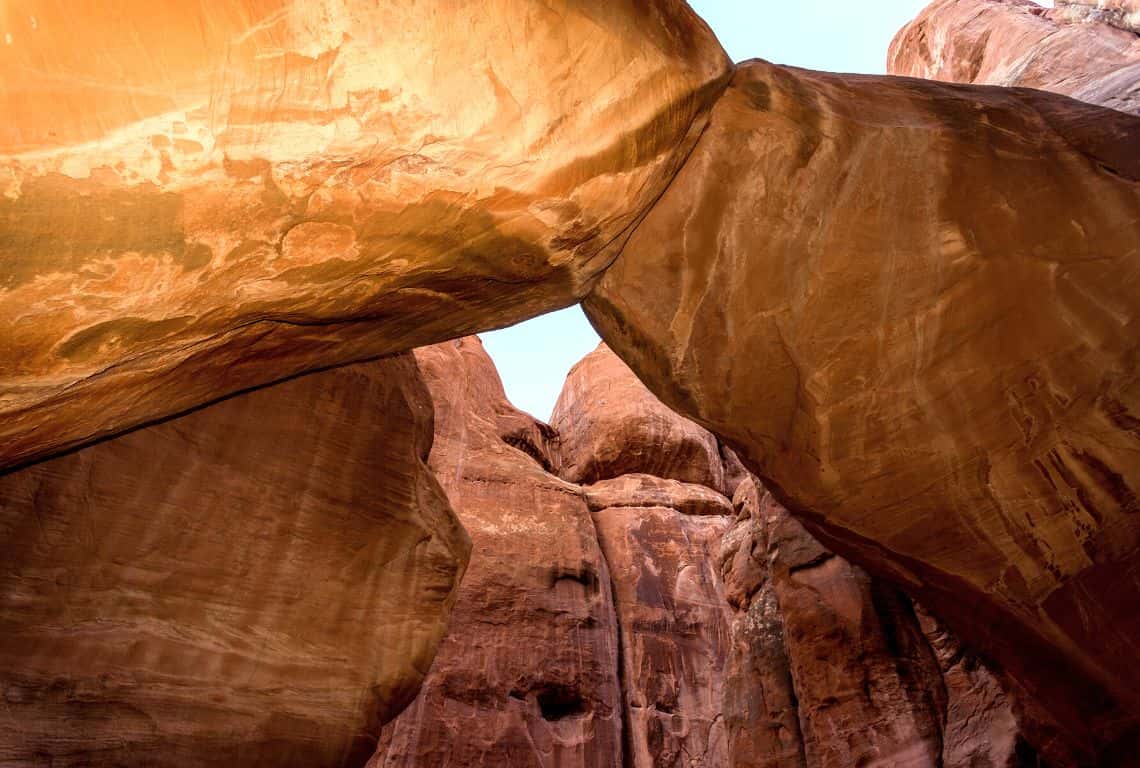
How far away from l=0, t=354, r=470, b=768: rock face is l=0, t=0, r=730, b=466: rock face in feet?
5.70

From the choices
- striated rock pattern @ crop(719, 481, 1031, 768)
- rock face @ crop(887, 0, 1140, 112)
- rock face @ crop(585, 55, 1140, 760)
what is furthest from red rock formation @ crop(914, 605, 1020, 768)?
rock face @ crop(887, 0, 1140, 112)

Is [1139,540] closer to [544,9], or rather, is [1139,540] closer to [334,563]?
[544,9]

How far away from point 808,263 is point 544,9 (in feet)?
9.11


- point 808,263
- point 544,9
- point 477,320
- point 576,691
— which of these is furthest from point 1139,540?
point 576,691

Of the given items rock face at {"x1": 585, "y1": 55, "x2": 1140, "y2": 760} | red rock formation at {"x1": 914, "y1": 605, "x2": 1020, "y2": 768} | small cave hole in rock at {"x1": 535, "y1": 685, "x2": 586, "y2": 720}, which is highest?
small cave hole in rock at {"x1": 535, "y1": 685, "x2": 586, "y2": 720}

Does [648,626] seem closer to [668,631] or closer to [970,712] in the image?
[668,631]

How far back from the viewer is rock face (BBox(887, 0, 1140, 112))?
8.88 metres

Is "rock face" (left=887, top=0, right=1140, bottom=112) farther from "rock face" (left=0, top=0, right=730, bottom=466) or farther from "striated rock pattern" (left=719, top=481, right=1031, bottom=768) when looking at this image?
"rock face" (left=0, top=0, right=730, bottom=466)

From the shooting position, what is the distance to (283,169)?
3.06 meters

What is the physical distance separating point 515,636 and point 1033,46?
12536mm

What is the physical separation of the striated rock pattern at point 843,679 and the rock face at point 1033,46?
5.15 m

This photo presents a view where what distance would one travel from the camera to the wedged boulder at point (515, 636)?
1240 cm

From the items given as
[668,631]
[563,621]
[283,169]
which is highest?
[668,631]

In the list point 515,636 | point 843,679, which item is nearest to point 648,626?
point 515,636
